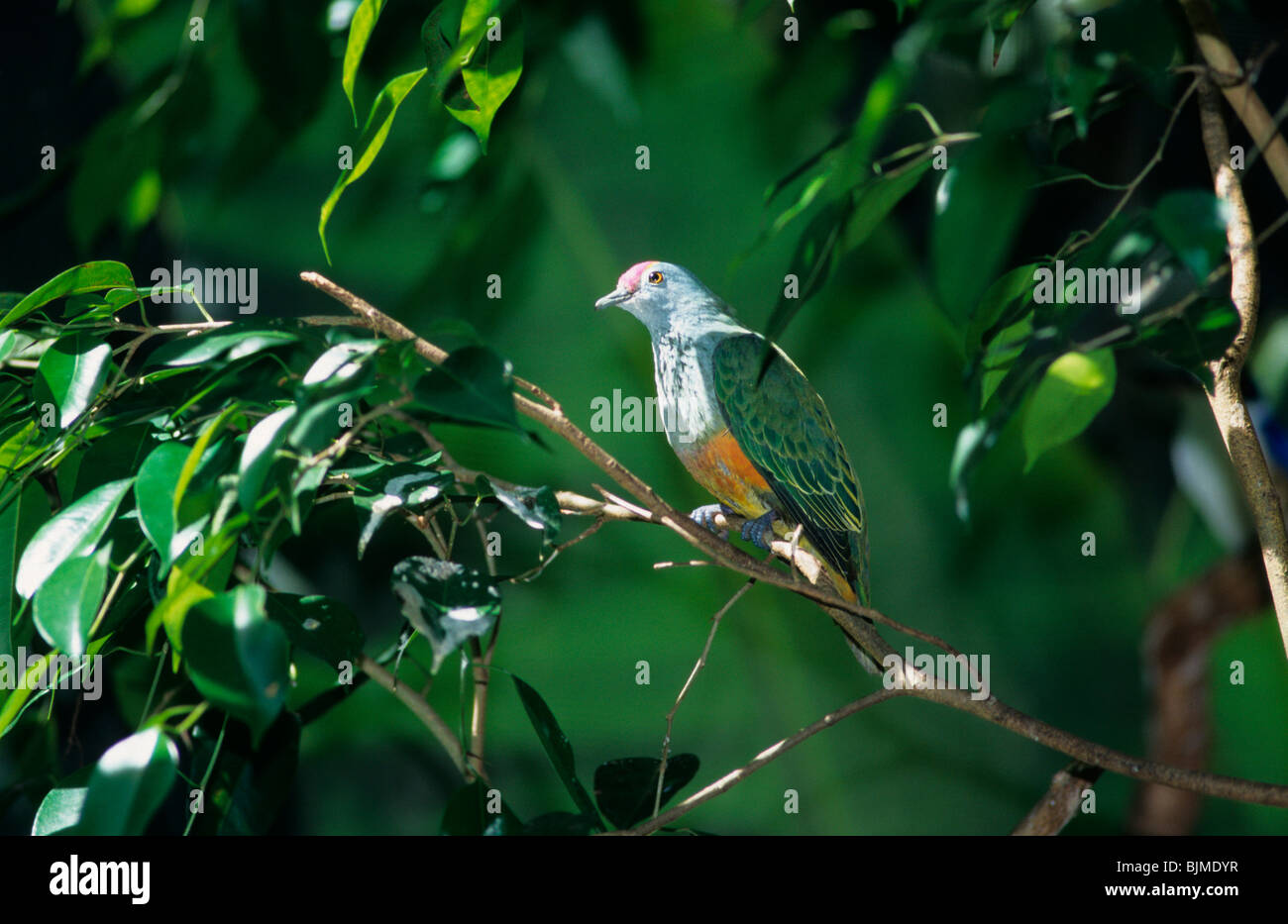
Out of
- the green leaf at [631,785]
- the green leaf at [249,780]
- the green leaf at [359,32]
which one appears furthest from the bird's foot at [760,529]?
the green leaf at [359,32]

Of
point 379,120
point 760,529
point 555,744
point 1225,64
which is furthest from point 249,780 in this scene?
point 1225,64

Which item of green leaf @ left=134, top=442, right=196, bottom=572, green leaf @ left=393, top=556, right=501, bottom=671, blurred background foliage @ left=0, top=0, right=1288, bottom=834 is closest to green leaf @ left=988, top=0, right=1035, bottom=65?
green leaf @ left=393, top=556, right=501, bottom=671

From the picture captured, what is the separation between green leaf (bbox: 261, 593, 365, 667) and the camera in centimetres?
84

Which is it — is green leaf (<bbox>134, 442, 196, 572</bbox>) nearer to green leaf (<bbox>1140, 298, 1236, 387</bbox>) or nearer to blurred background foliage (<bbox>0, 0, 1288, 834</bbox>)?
green leaf (<bbox>1140, 298, 1236, 387</bbox>)

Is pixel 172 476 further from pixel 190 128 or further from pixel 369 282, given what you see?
pixel 369 282

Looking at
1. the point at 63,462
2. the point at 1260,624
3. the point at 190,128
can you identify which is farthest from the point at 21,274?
the point at 1260,624

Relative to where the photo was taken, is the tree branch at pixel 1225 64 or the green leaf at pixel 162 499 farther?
the tree branch at pixel 1225 64

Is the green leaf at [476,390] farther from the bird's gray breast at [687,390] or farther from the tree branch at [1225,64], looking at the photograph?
the tree branch at [1225,64]

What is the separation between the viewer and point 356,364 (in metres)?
0.69

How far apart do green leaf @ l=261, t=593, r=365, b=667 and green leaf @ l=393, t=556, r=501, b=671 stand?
0.31 feet

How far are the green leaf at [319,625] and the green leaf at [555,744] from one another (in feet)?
0.47

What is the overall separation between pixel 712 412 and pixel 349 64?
24.0 inches

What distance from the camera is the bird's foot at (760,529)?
1.33 metres

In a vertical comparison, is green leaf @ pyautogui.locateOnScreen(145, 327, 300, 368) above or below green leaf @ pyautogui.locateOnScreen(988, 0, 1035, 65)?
below
